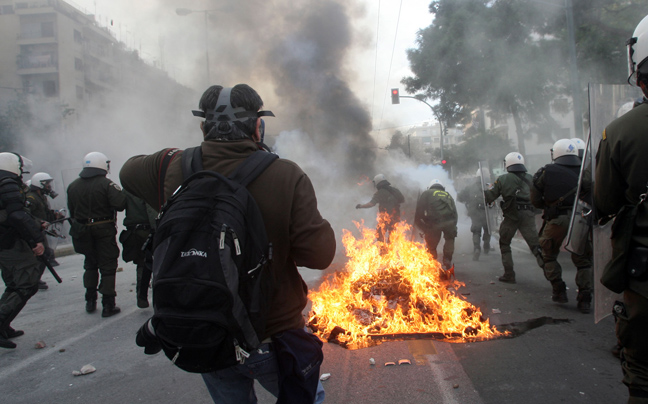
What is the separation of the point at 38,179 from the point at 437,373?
7706mm

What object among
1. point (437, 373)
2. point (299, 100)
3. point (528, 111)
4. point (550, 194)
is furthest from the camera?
point (528, 111)

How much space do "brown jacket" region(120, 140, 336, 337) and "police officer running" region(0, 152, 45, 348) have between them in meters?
3.45

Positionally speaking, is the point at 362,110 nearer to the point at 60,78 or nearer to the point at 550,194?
the point at 550,194

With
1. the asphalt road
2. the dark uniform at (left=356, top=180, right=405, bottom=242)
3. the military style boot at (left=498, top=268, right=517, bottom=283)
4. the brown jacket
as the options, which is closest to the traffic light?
the dark uniform at (left=356, top=180, right=405, bottom=242)

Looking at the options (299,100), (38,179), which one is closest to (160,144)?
(299,100)

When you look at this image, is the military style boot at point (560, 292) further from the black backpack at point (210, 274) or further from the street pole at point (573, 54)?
the street pole at point (573, 54)

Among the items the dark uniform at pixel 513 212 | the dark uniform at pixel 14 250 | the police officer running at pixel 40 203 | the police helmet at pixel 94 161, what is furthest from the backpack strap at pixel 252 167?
the police officer running at pixel 40 203

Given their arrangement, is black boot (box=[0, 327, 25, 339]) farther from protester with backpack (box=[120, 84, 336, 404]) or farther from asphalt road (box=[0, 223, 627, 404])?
Answer: protester with backpack (box=[120, 84, 336, 404])

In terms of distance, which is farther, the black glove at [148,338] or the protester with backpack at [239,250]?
the black glove at [148,338]

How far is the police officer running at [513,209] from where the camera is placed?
608 cm

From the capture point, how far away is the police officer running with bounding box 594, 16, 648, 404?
1.59 meters

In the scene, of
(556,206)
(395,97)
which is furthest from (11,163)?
(395,97)

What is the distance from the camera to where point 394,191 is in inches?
→ 330

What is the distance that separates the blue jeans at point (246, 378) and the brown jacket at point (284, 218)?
9 cm
